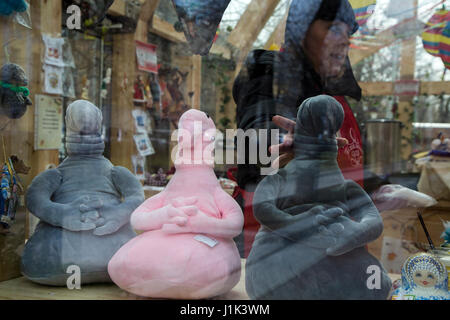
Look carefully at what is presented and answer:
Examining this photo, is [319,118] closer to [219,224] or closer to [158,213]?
[219,224]

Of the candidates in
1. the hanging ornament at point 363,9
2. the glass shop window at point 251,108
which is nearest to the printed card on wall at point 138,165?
the glass shop window at point 251,108

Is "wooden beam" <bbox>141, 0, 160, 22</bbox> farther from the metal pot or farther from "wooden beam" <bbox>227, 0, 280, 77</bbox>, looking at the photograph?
the metal pot

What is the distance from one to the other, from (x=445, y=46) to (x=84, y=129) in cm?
124

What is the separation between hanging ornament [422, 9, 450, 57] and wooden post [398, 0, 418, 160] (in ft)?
0.13

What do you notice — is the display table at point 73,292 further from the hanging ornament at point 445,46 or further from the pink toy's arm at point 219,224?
the hanging ornament at point 445,46

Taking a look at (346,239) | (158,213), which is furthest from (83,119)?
(346,239)

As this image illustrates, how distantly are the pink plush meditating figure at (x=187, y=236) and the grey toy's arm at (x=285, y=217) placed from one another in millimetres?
114

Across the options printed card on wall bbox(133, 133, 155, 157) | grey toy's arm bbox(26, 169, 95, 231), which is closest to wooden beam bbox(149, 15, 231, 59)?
printed card on wall bbox(133, 133, 155, 157)

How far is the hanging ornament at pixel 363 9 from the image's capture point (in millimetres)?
1482

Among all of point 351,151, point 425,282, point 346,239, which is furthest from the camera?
point 351,151

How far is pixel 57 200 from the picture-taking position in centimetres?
160

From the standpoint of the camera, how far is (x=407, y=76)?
1.51 meters
